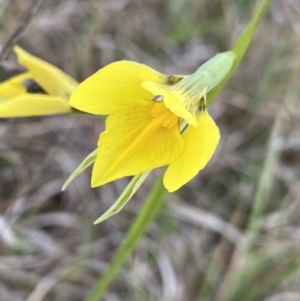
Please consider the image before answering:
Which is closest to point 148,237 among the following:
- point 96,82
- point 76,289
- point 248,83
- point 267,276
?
point 76,289

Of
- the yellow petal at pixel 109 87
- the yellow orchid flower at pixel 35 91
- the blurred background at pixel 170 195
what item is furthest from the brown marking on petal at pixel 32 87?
the blurred background at pixel 170 195

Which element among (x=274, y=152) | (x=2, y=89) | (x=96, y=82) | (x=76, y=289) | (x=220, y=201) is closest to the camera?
(x=96, y=82)

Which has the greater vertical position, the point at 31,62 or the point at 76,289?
the point at 31,62

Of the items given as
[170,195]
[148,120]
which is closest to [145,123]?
[148,120]

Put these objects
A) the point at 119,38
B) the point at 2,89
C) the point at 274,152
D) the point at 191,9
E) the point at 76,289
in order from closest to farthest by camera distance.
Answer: the point at 2,89 < the point at 76,289 < the point at 274,152 < the point at 119,38 < the point at 191,9

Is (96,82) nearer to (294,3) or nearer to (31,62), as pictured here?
(31,62)

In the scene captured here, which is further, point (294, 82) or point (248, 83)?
point (248, 83)

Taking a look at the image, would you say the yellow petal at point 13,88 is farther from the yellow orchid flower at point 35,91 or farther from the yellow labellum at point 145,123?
the yellow labellum at point 145,123
